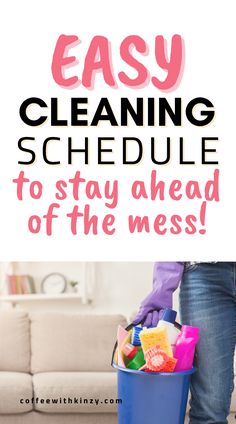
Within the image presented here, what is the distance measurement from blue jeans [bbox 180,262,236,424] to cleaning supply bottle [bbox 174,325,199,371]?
0.03 metres

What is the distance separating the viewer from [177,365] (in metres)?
1.78

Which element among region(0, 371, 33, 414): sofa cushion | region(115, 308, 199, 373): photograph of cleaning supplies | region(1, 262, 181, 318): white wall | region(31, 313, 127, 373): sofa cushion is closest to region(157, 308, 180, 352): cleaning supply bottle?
region(115, 308, 199, 373): photograph of cleaning supplies

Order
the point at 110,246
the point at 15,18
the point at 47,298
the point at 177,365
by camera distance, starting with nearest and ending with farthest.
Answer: the point at 177,365
the point at 15,18
the point at 110,246
the point at 47,298

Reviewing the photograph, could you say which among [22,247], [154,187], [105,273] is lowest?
[105,273]

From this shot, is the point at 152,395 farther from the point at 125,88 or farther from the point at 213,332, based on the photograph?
the point at 125,88

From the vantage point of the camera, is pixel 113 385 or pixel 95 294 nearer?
pixel 113 385

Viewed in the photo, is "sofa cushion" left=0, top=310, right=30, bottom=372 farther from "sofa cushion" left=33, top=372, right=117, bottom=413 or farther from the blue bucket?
the blue bucket

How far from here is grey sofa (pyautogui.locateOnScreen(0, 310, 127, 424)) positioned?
3.50m

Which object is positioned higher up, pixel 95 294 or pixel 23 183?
pixel 23 183

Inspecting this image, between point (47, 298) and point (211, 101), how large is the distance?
9.58 feet

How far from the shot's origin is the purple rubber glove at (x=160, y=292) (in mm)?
1813

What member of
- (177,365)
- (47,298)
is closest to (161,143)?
(177,365)

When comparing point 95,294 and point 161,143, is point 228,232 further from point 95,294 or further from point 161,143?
point 95,294

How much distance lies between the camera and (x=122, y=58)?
→ 211 centimetres
